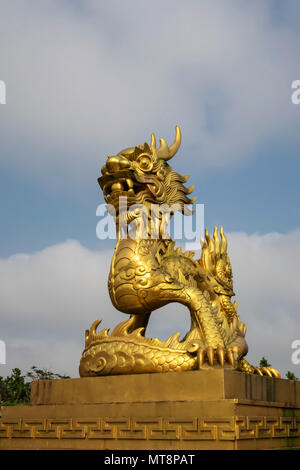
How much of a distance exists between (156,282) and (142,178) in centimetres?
164

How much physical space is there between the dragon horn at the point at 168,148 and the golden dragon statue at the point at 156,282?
16 mm

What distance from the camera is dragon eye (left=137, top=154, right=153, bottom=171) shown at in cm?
798

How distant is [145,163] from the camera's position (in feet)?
26.3

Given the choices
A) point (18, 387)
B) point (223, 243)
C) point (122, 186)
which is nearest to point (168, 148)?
point (122, 186)

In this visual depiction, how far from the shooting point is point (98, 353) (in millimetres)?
7270

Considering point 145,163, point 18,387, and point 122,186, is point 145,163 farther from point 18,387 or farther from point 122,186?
point 18,387

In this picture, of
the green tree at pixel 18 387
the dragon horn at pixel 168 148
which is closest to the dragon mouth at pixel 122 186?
the dragon horn at pixel 168 148

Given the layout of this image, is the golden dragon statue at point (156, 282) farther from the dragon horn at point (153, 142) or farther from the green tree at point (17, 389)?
the green tree at point (17, 389)

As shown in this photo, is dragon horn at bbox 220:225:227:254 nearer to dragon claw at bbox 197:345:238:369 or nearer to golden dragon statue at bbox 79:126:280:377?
golden dragon statue at bbox 79:126:280:377
